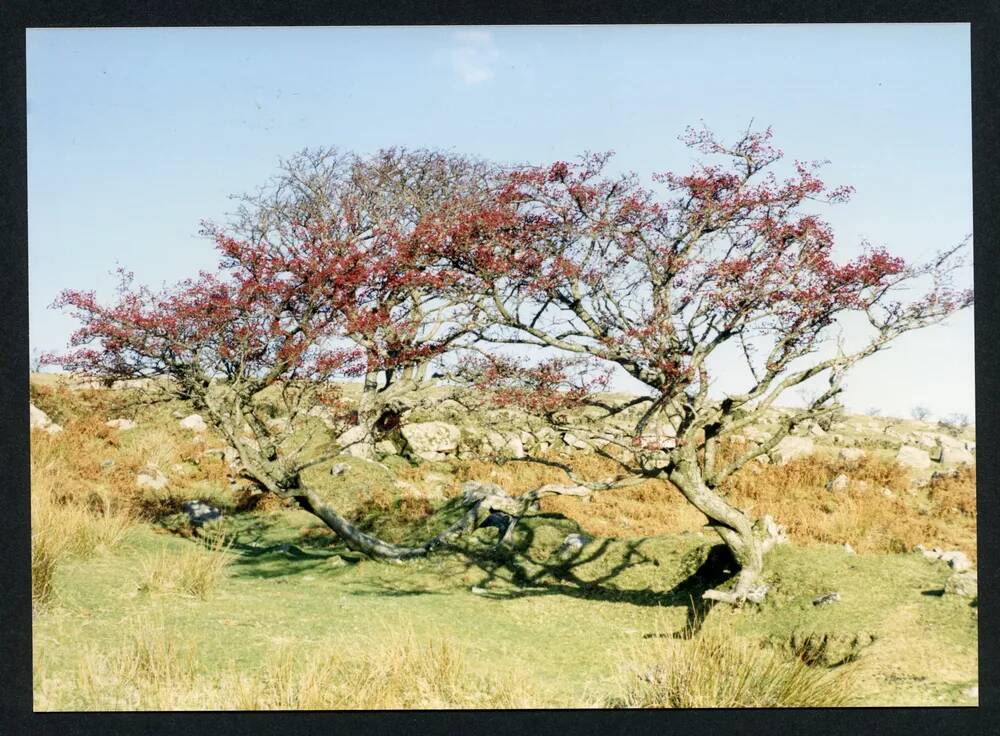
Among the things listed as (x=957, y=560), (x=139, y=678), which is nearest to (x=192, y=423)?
(x=139, y=678)

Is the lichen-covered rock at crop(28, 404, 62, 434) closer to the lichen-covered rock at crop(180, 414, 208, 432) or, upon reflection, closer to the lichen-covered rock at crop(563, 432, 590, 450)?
the lichen-covered rock at crop(180, 414, 208, 432)

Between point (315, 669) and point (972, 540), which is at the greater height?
point (972, 540)

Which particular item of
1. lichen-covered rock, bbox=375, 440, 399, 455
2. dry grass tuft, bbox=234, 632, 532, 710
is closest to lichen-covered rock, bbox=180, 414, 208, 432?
lichen-covered rock, bbox=375, 440, 399, 455

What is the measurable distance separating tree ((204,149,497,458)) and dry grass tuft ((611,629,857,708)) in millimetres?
2654

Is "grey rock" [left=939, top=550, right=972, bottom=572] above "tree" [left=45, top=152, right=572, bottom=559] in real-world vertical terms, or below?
below

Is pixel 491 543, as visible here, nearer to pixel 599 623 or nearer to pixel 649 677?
pixel 599 623

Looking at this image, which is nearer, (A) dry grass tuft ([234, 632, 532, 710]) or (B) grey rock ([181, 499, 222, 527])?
Answer: (A) dry grass tuft ([234, 632, 532, 710])

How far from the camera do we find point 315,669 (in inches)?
204

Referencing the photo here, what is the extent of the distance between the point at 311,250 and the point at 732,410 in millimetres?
3297

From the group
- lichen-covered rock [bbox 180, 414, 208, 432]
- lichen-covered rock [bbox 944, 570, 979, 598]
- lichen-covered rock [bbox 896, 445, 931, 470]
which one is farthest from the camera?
lichen-covered rock [bbox 180, 414, 208, 432]

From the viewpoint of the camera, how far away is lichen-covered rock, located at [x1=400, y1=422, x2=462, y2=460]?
801 cm

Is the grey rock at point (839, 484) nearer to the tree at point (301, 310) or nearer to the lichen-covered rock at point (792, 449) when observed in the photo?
the lichen-covered rock at point (792, 449)

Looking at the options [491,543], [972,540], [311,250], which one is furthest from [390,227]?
[972,540]

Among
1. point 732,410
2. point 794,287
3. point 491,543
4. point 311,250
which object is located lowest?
point 491,543
